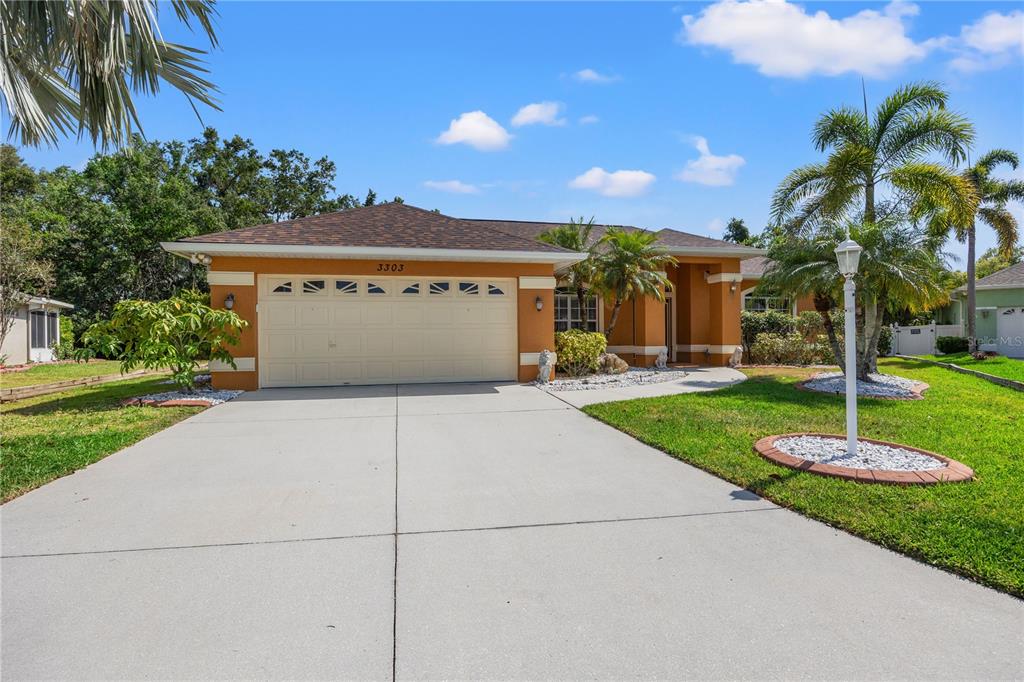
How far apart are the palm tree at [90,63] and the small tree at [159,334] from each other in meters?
3.94

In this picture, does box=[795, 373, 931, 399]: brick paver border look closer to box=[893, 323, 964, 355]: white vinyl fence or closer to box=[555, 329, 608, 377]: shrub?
box=[555, 329, 608, 377]: shrub

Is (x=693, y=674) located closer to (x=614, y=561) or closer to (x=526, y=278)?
(x=614, y=561)

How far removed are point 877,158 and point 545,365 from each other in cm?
925

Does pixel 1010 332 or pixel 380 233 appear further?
pixel 1010 332

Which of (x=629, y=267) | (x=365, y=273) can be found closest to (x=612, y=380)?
(x=629, y=267)

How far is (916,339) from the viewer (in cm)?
2034

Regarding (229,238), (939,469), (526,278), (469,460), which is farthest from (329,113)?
(939,469)

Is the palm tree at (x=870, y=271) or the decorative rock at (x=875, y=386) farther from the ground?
the palm tree at (x=870, y=271)

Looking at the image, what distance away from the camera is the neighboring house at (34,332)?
19.5m

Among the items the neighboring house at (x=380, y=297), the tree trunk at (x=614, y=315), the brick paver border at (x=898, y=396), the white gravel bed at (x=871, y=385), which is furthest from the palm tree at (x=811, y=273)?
the neighboring house at (x=380, y=297)

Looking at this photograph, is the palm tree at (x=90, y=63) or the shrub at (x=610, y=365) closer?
the palm tree at (x=90, y=63)

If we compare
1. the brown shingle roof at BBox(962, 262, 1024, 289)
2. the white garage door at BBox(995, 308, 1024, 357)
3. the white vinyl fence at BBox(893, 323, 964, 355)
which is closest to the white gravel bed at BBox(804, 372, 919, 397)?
the white vinyl fence at BBox(893, 323, 964, 355)

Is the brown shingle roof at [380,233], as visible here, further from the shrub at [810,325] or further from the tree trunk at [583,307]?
the shrub at [810,325]

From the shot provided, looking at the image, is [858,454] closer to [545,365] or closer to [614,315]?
[545,365]
